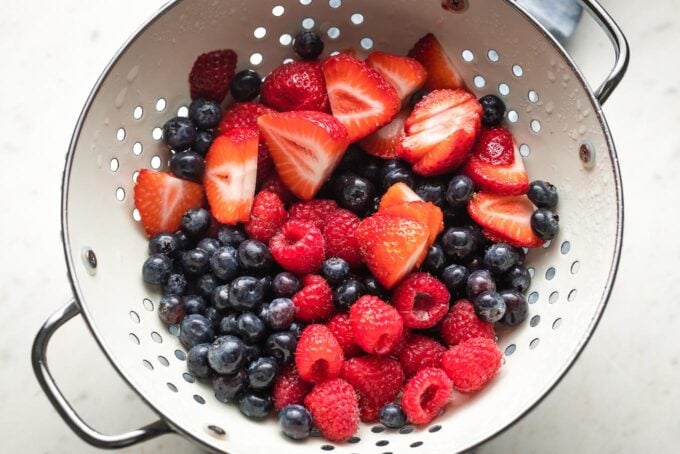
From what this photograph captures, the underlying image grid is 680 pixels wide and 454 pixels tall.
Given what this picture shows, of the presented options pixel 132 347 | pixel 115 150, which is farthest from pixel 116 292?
pixel 115 150

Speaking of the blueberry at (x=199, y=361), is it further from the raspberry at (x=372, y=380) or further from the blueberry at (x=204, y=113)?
the blueberry at (x=204, y=113)

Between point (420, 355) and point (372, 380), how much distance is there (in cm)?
8

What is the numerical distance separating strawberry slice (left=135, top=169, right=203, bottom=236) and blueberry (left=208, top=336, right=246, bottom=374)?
0.76 feet

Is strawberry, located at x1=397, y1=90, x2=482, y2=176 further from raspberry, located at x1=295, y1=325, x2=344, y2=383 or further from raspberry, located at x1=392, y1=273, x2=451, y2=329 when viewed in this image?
raspberry, located at x1=295, y1=325, x2=344, y2=383

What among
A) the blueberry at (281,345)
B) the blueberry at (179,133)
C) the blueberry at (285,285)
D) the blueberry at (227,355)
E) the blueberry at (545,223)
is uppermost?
the blueberry at (179,133)

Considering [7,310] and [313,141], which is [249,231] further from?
[7,310]

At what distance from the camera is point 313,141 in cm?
123

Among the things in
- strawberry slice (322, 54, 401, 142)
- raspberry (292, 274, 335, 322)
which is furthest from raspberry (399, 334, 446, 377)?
strawberry slice (322, 54, 401, 142)

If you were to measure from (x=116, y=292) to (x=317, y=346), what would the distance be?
0.98ft

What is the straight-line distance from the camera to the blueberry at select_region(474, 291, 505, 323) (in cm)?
116

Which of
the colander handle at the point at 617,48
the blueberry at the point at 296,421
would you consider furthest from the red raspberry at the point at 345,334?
the colander handle at the point at 617,48

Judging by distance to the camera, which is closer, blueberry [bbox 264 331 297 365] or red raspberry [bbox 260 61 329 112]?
blueberry [bbox 264 331 297 365]

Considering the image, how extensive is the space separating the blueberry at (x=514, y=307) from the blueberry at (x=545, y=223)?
0.31 feet

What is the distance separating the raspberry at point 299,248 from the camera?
1.18 m
